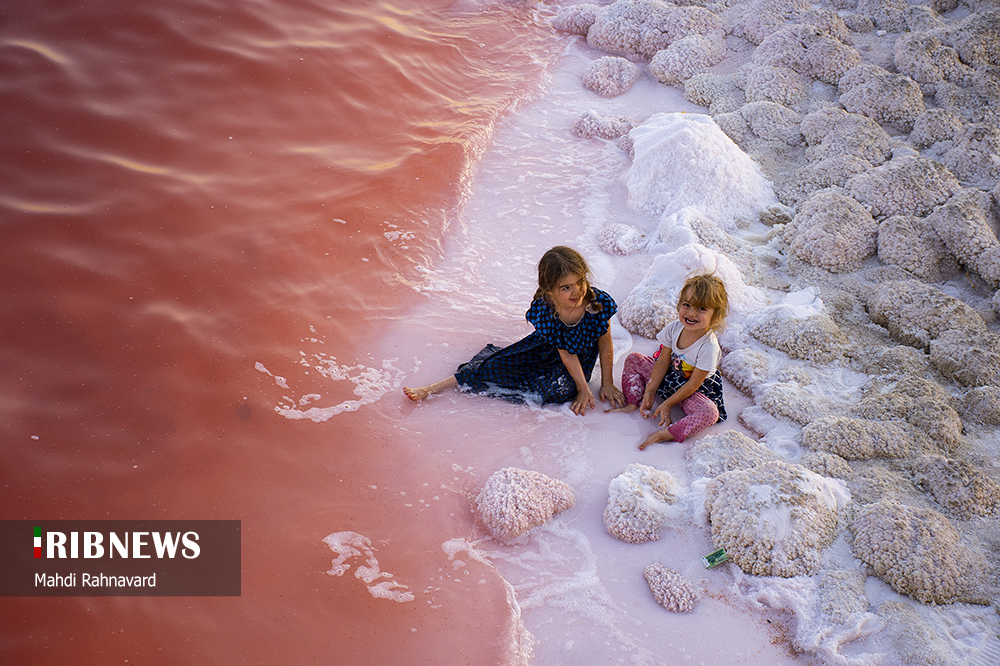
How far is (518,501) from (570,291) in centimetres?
92

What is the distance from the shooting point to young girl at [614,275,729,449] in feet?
9.38

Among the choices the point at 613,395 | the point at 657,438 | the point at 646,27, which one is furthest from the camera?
the point at 646,27

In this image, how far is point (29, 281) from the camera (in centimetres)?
316

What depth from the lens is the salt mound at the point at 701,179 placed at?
4270mm

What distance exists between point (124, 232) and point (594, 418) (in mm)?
2548

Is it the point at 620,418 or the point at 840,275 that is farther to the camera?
the point at 840,275

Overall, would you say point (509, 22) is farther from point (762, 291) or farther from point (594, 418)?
point (594, 418)

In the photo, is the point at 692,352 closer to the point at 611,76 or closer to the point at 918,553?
the point at 918,553

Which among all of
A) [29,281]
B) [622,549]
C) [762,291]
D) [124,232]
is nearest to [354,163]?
[124,232]

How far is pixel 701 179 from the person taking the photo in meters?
4.28

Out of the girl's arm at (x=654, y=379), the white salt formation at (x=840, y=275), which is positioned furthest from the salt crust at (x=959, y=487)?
the girl's arm at (x=654, y=379)

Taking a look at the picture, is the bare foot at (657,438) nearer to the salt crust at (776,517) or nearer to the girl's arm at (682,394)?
the girl's arm at (682,394)

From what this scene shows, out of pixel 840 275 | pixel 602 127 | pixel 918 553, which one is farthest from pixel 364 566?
pixel 602 127

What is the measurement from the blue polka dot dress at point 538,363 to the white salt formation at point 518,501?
58 cm
